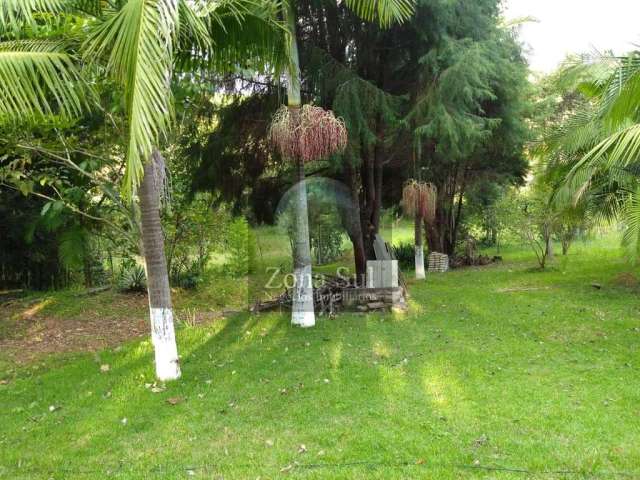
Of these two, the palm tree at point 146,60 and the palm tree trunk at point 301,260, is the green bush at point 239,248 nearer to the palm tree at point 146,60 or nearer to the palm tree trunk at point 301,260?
the palm tree trunk at point 301,260

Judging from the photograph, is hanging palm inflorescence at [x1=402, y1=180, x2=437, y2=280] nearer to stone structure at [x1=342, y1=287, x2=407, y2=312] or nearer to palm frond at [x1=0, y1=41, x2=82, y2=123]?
stone structure at [x1=342, y1=287, x2=407, y2=312]

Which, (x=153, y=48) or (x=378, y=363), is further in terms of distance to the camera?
(x=378, y=363)

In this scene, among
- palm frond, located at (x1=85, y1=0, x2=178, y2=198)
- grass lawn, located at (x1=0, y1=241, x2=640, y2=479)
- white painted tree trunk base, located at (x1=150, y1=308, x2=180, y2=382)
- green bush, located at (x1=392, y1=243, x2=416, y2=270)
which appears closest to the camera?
palm frond, located at (x1=85, y1=0, x2=178, y2=198)

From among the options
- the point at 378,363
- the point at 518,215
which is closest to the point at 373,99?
the point at 378,363

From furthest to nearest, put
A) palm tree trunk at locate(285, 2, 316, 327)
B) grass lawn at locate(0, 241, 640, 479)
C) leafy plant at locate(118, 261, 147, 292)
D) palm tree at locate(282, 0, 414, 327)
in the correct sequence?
leafy plant at locate(118, 261, 147, 292) < palm tree trunk at locate(285, 2, 316, 327) < palm tree at locate(282, 0, 414, 327) < grass lawn at locate(0, 241, 640, 479)

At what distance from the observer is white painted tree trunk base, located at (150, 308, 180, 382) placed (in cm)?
507

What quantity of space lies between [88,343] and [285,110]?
15.1 ft

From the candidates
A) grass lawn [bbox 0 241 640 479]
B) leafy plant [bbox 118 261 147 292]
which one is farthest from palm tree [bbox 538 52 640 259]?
leafy plant [bbox 118 261 147 292]

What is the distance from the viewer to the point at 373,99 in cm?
795

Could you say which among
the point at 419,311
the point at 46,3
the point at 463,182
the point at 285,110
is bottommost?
the point at 419,311

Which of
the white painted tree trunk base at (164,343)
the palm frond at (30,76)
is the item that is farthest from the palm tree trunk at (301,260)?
the palm frond at (30,76)

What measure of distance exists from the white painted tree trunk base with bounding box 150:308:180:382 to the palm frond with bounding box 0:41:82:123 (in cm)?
226

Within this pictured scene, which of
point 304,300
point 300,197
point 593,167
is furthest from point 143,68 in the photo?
point 593,167

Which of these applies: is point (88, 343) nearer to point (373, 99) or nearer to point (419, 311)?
point (419, 311)
